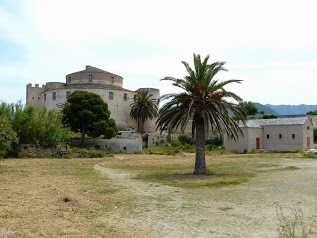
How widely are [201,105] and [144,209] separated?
1085cm

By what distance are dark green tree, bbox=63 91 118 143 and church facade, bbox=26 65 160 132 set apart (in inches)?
812

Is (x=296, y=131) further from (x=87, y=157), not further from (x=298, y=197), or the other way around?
(x=298, y=197)

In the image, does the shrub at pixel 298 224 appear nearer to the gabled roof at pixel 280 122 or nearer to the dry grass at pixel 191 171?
the dry grass at pixel 191 171

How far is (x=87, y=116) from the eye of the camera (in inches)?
1737

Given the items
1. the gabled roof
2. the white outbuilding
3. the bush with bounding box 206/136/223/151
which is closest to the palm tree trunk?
the white outbuilding

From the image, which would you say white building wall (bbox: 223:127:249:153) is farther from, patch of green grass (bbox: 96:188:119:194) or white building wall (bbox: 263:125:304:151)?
patch of green grass (bbox: 96:188:119:194)

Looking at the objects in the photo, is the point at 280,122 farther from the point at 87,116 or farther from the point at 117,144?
the point at 87,116

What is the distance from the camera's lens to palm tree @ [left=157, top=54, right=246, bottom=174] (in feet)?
64.7

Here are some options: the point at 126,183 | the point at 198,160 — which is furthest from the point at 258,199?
the point at 198,160

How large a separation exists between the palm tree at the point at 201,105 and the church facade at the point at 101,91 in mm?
47644

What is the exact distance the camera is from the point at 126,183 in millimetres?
15867

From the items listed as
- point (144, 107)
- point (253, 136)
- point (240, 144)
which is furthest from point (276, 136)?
point (144, 107)

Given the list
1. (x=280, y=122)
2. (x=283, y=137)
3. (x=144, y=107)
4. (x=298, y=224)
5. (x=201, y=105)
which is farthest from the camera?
(x=144, y=107)

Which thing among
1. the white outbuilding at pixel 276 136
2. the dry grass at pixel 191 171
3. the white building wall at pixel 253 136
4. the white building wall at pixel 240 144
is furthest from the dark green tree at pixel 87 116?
the white building wall at pixel 253 136
